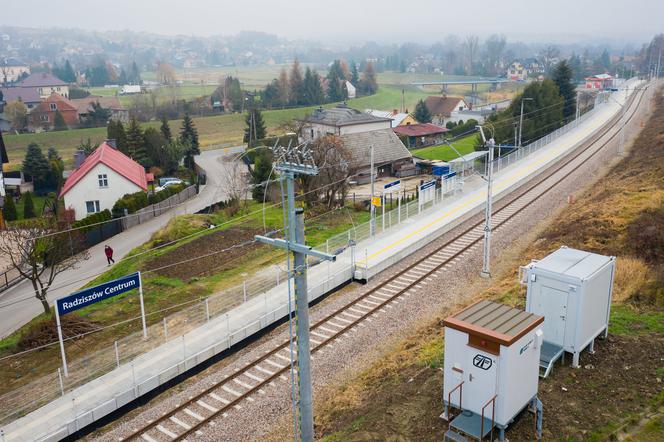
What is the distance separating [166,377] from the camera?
52.0 ft

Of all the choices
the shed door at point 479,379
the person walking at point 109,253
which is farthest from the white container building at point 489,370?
the person walking at point 109,253

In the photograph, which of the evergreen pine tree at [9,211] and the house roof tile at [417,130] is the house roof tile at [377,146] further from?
the evergreen pine tree at [9,211]

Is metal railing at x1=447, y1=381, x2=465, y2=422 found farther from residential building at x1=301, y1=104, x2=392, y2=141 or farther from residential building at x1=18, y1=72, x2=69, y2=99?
residential building at x1=18, y1=72, x2=69, y2=99

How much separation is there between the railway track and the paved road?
597 cm

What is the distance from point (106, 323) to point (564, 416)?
1513cm

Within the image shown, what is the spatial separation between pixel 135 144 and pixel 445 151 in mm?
32470

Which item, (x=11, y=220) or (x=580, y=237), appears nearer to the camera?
(x=580, y=237)

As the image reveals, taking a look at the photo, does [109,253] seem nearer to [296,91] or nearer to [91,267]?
[91,267]

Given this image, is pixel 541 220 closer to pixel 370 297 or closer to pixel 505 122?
pixel 370 297

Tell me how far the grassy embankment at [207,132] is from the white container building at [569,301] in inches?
2179

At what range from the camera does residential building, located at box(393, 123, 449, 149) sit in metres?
69.4

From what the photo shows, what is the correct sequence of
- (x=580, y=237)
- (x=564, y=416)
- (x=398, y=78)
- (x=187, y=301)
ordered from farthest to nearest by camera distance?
(x=398, y=78)
(x=580, y=237)
(x=187, y=301)
(x=564, y=416)

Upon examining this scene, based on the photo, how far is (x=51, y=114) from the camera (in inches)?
3661

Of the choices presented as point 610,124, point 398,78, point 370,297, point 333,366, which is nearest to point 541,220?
point 370,297
